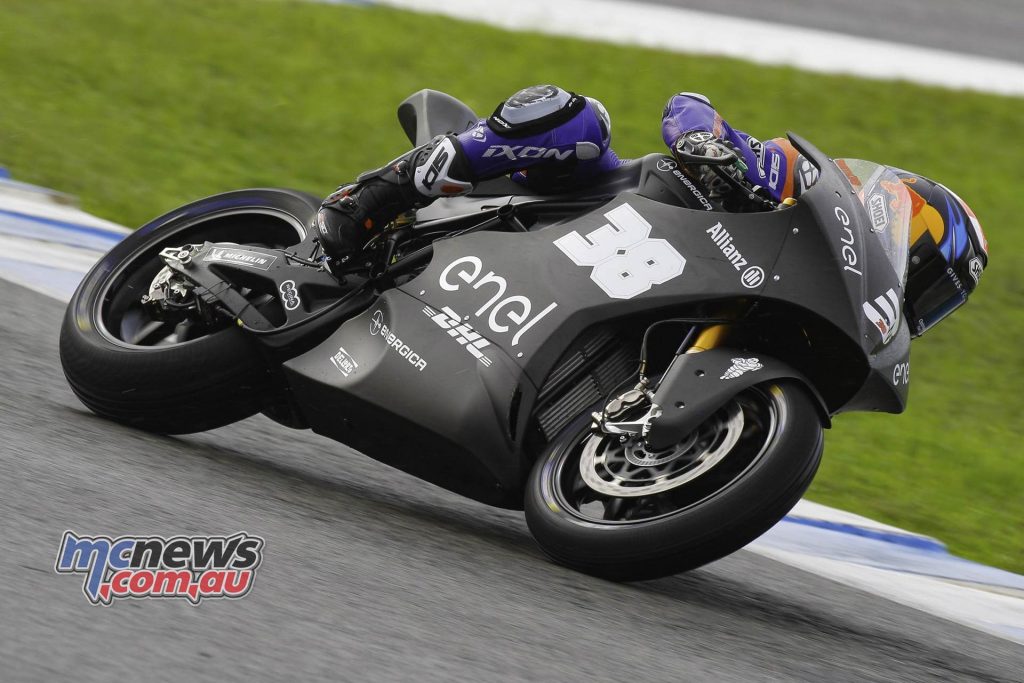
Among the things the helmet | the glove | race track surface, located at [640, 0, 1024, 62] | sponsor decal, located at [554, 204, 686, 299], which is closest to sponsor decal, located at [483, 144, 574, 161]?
sponsor decal, located at [554, 204, 686, 299]

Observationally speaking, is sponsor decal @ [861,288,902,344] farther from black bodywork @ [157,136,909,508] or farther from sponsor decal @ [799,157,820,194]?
sponsor decal @ [799,157,820,194]

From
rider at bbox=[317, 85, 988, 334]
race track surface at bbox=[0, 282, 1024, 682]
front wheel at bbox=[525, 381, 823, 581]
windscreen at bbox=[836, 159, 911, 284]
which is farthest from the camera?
rider at bbox=[317, 85, 988, 334]

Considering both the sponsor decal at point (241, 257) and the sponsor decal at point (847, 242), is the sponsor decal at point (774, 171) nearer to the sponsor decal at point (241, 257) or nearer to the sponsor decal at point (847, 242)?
the sponsor decal at point (847, 242)

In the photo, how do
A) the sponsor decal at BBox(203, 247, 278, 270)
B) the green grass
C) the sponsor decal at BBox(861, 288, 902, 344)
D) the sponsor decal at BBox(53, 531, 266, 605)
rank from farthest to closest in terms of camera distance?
the green grass
the sponsor decal at BBox(203, 247, 278, 270)
the sponsor decal at BBox(861, 288, 902, 344)
the sponsor decal at BBox(53, 531, 266, 605)

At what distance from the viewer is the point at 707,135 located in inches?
151

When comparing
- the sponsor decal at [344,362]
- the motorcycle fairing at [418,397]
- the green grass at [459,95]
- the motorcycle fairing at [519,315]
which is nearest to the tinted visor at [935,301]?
the motorcycle fairing at [519,315]

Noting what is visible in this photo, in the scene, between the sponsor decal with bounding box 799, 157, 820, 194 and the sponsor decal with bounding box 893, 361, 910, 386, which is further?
the sponsor decal with bounding box 799, 157, 820, 194

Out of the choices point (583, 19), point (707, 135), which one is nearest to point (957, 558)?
point (707, 135)

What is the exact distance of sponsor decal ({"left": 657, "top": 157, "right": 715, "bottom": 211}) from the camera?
3918 millimetres

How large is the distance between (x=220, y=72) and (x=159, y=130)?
1.17m

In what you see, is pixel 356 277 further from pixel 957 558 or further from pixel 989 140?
pixel 989 140

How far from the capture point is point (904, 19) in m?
12.1

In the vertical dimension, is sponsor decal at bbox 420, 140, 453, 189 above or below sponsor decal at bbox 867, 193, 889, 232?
above

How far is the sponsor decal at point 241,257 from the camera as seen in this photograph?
172 inches
